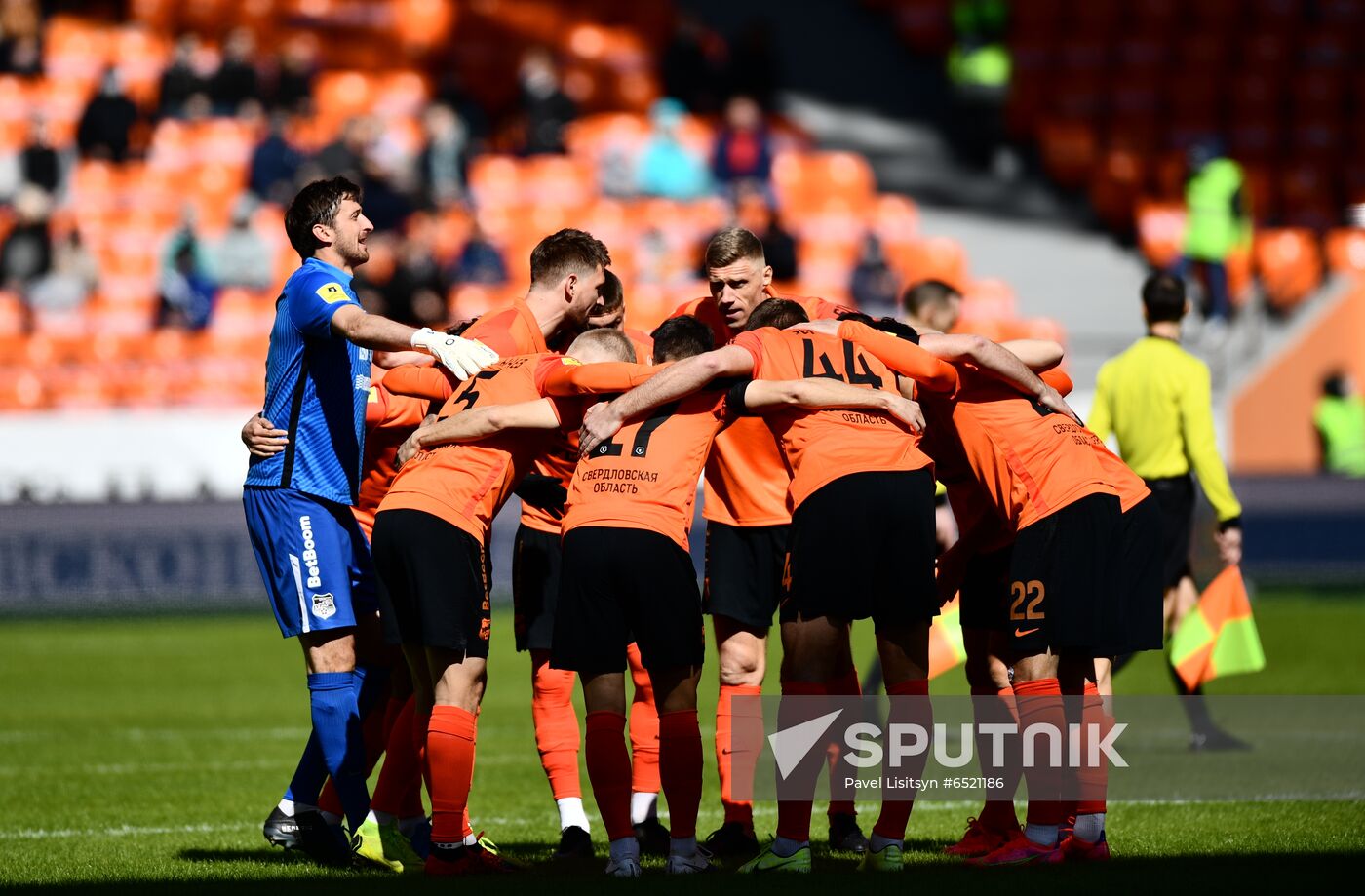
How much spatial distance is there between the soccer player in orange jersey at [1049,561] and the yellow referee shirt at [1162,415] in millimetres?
2755

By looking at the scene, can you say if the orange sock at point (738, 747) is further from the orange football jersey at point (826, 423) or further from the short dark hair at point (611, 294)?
the short dark hair at point (611, 294)

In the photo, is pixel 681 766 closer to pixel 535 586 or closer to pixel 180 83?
pixel 535 586

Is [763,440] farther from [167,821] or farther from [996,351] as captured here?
[167,821]

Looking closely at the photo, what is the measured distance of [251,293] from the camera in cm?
1981

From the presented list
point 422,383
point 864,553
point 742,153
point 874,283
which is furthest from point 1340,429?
point 422,383

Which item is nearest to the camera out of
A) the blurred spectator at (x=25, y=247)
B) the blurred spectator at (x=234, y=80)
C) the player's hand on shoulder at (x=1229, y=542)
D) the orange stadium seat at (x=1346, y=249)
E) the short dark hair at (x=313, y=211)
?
the short dark hair at (x=313, y=211)

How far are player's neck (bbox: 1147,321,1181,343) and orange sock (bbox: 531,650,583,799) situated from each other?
396 centimetres

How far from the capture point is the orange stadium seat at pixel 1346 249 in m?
21.7

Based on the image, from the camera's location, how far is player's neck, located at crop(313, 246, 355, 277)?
753 cm

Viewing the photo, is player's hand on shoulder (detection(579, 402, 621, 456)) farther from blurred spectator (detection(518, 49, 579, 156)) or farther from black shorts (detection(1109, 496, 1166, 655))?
blurred spectator (detection(518, 49, 579, 156))

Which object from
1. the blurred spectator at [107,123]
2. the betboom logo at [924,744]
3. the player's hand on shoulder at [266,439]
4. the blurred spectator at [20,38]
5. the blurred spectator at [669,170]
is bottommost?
the betboom logo at [924,744]

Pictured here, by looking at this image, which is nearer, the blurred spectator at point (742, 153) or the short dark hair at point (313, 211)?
the short dark hair at point (313, 211)

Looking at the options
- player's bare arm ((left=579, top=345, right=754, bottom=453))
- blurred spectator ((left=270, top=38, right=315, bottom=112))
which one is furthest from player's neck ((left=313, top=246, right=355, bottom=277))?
blurred spectator ((left=270, top=38, right=315, bottom=112))

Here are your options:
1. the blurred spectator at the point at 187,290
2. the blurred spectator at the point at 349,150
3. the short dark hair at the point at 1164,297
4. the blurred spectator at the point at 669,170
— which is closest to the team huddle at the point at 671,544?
the short dark hair at the point at 1164,297
